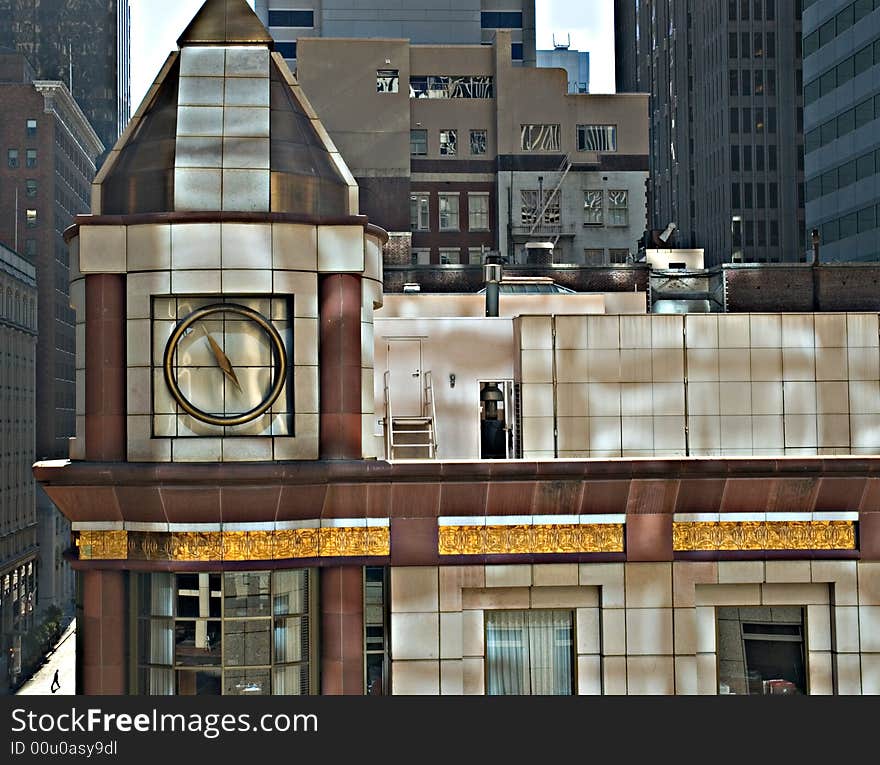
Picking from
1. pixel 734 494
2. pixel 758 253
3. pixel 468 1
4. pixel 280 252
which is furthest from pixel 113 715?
pixel 758 253

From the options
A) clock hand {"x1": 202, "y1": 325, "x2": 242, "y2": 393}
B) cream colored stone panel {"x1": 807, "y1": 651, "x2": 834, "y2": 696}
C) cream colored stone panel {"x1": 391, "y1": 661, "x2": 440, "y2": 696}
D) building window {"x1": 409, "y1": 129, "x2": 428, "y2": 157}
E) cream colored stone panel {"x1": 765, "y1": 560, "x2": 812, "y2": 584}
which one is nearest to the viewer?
clock hand {"x1": 202, "y1": 325, "x2": 242, "y2": 393}

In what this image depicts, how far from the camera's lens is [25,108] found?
16750cm

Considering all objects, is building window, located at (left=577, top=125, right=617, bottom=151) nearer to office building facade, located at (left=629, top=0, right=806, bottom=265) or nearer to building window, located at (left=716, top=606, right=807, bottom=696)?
office building facade, located at (left=629, top=0, right=806, bottom=265)

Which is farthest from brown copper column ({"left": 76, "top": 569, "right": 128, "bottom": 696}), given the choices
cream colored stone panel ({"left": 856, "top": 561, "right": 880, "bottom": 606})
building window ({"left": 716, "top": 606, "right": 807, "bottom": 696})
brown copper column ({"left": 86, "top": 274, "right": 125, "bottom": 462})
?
cream colored stone panel ({"left": 856, "top": 561, "right": 880, "bottom": 606})

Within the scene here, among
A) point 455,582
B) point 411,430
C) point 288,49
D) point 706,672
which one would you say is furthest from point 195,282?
point 288,49

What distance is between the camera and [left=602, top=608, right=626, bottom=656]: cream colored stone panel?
28.4 meters

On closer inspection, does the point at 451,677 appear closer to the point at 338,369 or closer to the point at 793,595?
the point at 338,369

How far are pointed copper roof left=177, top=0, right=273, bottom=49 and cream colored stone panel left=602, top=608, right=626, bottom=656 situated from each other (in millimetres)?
14493

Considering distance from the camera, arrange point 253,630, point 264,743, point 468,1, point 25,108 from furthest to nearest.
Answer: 1. point 25,108
2. point 468,1
3. point 253,630
4. point 264,743

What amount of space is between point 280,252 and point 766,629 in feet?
44.9

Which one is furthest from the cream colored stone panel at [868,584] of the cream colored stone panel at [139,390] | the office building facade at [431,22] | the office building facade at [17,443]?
the office building facade at [17,443]

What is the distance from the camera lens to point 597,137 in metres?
94.6

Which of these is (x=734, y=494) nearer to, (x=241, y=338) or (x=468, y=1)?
(x=241, y=338)

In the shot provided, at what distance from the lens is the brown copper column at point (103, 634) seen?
2667 centimetres
